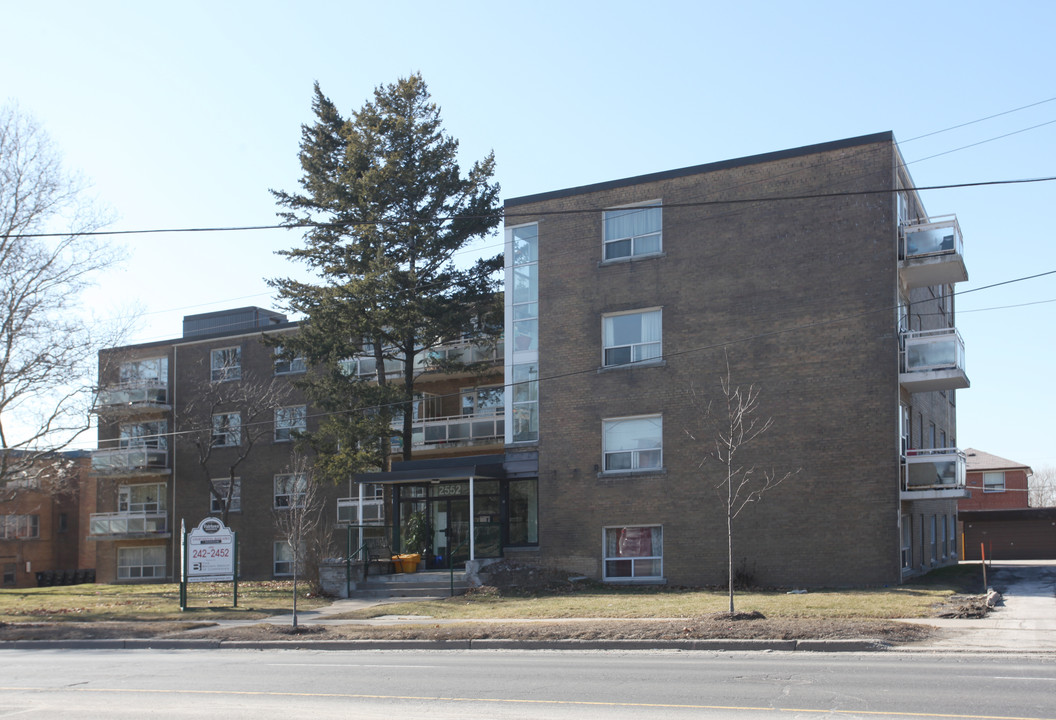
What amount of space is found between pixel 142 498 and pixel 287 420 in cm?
1030

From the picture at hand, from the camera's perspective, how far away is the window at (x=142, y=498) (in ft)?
154

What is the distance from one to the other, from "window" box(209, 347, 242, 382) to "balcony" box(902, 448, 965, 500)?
1157 inches

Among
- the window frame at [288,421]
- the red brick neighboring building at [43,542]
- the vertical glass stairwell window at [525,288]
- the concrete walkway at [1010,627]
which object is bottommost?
the red brick neighboring building at [43,542]

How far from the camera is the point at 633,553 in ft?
92.2

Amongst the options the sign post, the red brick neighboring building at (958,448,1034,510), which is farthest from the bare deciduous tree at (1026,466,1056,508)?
the sign post

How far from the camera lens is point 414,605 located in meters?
24.8

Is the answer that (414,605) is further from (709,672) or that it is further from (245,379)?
(245,379)

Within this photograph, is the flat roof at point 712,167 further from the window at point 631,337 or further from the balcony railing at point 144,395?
the balcony railing at point 144,395

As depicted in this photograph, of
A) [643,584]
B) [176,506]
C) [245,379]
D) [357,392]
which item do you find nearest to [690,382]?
[643,584]

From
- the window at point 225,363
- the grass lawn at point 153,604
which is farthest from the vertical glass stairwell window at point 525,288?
the window at point 225,363

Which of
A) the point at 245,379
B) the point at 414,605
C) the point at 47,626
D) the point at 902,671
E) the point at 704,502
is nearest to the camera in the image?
the point at 902,671

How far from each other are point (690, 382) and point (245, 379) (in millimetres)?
23592

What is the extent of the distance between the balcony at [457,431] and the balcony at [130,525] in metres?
16.7

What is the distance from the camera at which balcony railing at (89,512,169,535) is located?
45.7 m
